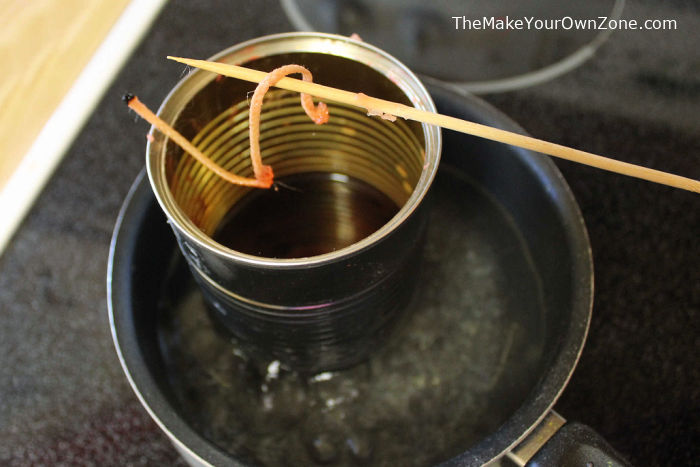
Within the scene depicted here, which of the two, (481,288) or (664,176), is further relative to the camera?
(481,288)

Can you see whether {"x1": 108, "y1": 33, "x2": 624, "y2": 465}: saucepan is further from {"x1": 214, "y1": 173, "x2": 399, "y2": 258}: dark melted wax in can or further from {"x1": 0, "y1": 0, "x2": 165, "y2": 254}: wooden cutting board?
{"x1": 0, "y1": 0, "x2": 165, "y2": 254}: wooden cutting board

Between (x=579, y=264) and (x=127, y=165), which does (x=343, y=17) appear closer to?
(x=127, y=165)

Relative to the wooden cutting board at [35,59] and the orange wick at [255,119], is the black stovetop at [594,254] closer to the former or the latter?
the wooden cutting board at [35,59]

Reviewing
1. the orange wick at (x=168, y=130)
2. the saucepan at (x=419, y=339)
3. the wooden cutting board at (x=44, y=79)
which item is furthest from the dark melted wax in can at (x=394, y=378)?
the wooden cutting board at (x=44, y=79)

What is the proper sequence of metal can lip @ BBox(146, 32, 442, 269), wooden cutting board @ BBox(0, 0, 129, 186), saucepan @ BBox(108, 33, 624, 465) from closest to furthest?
metal can lip @ BBox(146, 32, 442, 269)
saucepan @ BBox(108, 33, 624, 465)
wooden cutting board @ BBox(0, 0, 129, 186)

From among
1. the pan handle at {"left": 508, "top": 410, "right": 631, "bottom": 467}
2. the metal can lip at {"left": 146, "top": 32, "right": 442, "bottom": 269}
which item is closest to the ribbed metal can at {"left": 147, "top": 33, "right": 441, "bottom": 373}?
the metal can lip at {"left": 146, "top": 32, "right": 442, "bottom": 269}

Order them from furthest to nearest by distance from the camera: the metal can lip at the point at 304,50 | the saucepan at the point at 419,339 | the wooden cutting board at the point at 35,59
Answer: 1. the wooden cutting board at the point at 35,59
2. the saucepan at the point at 419,339
3. the metal can lip at the point at 304,50

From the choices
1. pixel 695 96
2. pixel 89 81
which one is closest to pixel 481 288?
pixel 695 96

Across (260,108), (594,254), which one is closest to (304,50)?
(260,108)
